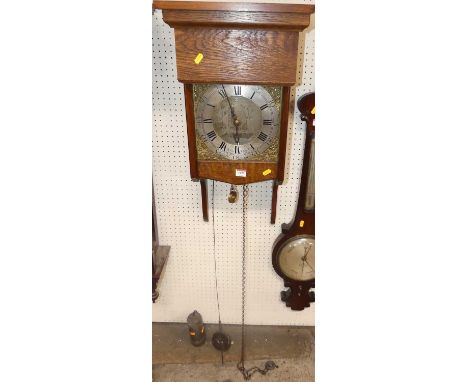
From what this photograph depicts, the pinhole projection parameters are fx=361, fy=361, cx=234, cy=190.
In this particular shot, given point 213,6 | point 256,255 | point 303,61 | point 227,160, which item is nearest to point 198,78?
point 213,6

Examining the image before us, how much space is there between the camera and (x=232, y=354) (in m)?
2.24

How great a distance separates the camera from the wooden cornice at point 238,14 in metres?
1.05

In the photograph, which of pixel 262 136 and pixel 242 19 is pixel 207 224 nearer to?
pixel 262 136

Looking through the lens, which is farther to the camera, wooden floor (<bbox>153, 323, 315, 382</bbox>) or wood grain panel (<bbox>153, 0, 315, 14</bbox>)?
wooden floor (<bbox>153, 323, 315, 382</bbox>)

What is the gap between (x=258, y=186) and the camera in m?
1.84

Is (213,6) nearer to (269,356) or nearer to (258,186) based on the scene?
(258,186)

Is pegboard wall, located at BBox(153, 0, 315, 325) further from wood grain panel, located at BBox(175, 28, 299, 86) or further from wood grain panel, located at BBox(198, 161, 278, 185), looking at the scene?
wood grain panel, located at BBox(175, 28, 299, 86)

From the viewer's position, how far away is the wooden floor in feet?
6.99

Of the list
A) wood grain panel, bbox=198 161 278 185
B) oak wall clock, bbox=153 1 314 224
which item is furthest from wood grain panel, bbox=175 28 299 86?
wood grain panel, bbox=198 161 278 185

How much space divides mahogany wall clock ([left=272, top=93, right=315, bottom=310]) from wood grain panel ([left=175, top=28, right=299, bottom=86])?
1.31ft

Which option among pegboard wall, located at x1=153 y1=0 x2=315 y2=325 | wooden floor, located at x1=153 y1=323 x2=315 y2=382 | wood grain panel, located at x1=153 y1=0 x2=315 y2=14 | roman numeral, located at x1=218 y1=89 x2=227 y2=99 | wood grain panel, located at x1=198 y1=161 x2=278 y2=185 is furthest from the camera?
wooden floor, located at x1=153 y1=323 x2=315 y2=382

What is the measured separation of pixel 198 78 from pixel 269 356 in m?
1.78

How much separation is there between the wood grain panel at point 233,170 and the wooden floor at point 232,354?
1.30m

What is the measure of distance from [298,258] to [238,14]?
1.33m
